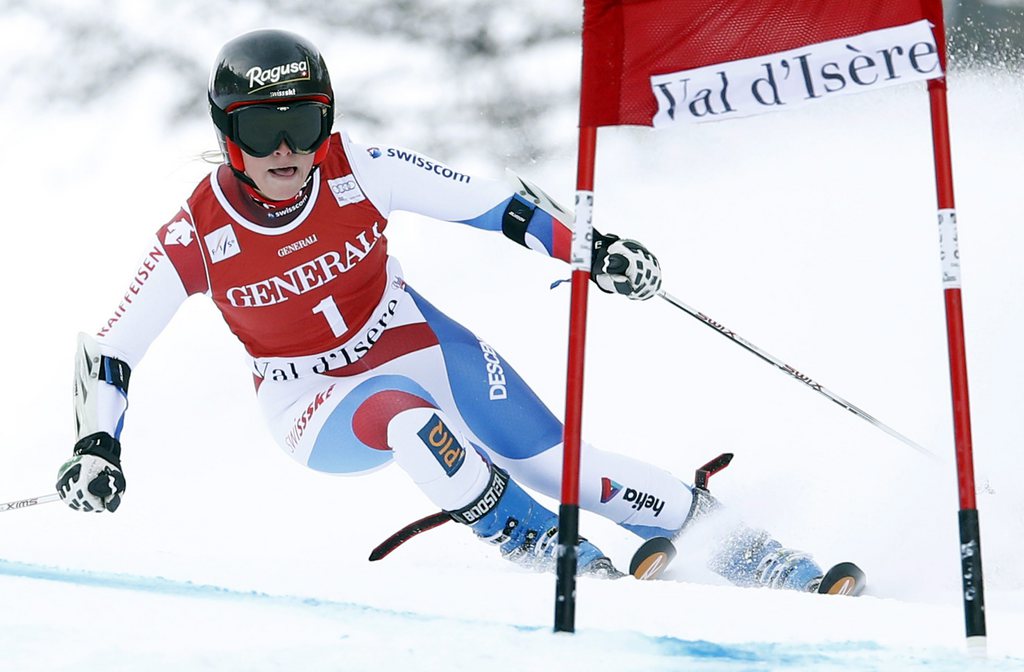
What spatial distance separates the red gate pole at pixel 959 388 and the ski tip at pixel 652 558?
1.12 metres

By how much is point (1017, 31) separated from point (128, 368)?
7.61 meters

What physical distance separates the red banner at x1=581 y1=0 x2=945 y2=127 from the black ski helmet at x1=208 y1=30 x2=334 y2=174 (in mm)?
1024

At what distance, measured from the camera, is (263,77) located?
2.97 m

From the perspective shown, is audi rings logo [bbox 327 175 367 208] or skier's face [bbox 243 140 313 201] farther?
audi rings logo [bbox 327 175 367 208]

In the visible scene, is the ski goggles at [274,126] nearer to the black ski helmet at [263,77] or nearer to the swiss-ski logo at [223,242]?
the black ski helmet at [263,77]

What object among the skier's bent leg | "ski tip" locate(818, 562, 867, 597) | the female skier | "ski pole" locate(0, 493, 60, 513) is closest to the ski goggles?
the female skier

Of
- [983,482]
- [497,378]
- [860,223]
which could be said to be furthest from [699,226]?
[497,378]

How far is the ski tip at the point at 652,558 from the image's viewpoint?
3.07 m

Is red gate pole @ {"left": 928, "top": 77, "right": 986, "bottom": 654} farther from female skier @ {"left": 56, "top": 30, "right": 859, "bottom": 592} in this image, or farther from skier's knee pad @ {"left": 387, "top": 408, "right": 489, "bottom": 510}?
skier's knee pad @ {"left": 387, "top": 408, "right": 489, "bottom": 510}

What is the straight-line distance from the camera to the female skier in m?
3.00

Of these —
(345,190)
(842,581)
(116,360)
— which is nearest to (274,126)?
(345,190)

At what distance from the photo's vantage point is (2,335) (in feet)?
25.9

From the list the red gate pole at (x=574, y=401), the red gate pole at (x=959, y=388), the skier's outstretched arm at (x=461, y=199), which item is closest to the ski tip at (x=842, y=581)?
the skier's outstretched arm at (x=461, y=199)

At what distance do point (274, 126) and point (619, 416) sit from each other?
10.7ft
